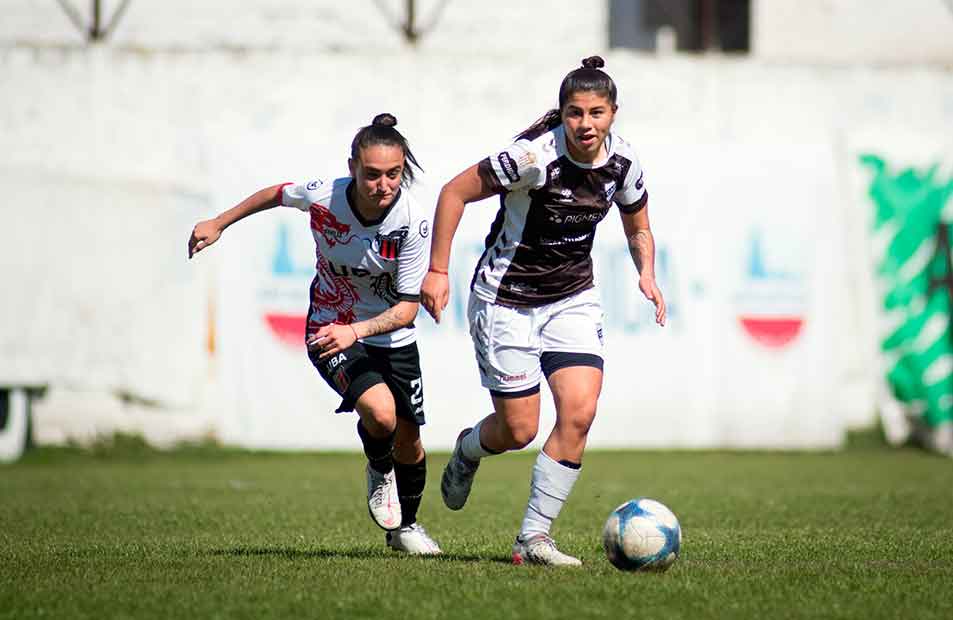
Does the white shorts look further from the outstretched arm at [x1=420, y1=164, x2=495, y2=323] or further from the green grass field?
the green grass field

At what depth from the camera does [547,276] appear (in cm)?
666

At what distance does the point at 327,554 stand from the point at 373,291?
123cm

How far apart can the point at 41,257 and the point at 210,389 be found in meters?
2.08

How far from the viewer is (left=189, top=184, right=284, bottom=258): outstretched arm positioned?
6805 mm

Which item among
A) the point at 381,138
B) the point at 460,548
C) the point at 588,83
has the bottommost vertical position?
the point at 460,548

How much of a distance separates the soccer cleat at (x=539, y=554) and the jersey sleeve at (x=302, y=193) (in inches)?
71.1

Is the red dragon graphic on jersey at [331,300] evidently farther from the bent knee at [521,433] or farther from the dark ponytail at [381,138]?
the bent knee at [521,433]

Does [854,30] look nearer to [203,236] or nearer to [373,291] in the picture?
[373,291]

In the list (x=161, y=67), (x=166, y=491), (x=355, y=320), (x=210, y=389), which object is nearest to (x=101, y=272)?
(x=210, y=389)

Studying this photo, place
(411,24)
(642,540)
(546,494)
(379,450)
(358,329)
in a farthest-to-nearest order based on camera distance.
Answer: (411,24) < (379,450) < (358,329) < (546,494) < (642,540)

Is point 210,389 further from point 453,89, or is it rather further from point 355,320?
point 355,320

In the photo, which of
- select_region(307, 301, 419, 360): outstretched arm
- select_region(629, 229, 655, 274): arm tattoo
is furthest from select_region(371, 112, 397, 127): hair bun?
select_region(629, 229, 655, 274): arm tattoo

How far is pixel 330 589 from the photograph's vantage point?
567 cm

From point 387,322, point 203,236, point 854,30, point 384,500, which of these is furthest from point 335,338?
point 854,30
